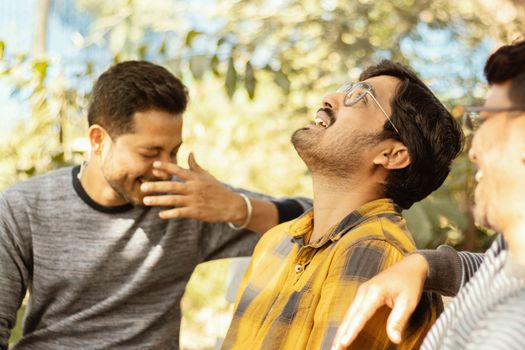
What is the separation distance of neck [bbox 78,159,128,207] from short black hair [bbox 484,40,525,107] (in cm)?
170

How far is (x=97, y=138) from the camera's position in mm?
2898

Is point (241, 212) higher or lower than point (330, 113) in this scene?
lower

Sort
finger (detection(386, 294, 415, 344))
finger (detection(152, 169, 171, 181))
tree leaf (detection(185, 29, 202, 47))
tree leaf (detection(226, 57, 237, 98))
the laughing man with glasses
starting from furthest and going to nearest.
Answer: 1. tree leaf (detection(185, 29, 202, 47))
2. tree leaf (detection(226, 57, 237, 98))
3. finger (detection(152, 169, 171, 181))
4. the laughing man with glasses
5. finger (detection(386, 294, 415, 344))

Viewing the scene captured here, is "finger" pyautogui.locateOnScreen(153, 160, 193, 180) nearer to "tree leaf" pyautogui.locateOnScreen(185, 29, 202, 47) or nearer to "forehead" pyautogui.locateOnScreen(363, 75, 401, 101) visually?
"forehead" pyautogui.locateOnScreen(363, 75, 401, 101)

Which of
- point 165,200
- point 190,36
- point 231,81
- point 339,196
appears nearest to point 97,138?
point 165,200

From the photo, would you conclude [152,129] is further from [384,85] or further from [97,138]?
[384,85]

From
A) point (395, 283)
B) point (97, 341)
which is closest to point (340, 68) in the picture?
point (97, 341)

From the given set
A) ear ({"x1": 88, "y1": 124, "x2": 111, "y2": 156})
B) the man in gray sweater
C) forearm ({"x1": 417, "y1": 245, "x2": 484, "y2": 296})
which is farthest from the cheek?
forearm ({"x1": 417, "y1": 245, "x2": 484, "y2": 296})

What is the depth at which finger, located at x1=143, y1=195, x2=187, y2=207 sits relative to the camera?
8.66 feet

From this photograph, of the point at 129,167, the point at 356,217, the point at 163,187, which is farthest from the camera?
the point at 129,167

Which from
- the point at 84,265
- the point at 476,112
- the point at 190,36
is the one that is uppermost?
the point at 476,112

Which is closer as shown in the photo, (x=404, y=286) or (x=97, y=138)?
(x=404, y=286)

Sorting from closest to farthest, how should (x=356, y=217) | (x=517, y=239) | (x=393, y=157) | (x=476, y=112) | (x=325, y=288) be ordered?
(x=517, y=239)
(x=476, y=112)
(x=325, y=288)
(x=356, y=217)
(x=393, y=157)

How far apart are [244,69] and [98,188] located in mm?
1240
